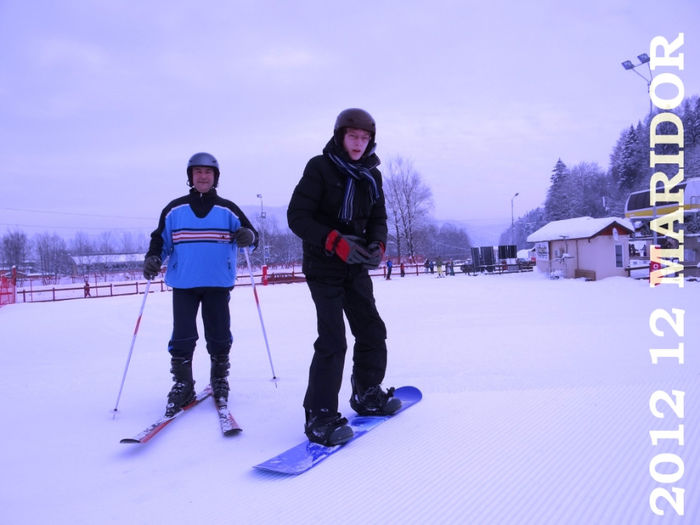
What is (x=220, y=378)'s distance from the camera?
301 centimetres

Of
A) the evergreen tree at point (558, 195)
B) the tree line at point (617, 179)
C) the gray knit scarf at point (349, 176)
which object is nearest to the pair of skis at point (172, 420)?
the gray knit scarf at point (349, 176)

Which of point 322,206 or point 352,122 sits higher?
point 352,122

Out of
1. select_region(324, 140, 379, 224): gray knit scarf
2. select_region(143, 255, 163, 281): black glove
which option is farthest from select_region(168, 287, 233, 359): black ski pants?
select_region(324, 140, 379, 224): gray knit scarf

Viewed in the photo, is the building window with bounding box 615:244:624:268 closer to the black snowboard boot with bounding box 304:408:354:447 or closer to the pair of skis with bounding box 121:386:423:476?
the pair of skis with bounding box 121:386:423:476

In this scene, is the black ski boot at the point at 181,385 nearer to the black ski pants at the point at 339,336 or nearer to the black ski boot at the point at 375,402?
the black ski pants at the point at 339,336

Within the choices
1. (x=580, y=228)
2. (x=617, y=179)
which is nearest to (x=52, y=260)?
(x=580, y=228)

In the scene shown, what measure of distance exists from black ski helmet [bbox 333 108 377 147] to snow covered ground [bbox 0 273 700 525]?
1.75 m

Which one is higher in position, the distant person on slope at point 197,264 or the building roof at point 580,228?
the building roof at point 580,228

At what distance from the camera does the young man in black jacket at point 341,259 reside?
7.31ft

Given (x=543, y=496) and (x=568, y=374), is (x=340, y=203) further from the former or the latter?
(x=568, y=374)

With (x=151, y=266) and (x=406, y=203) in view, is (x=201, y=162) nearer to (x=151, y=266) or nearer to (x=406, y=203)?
(x=151, y=266)

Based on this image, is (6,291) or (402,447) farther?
(6,291)

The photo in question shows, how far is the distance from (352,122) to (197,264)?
153cm

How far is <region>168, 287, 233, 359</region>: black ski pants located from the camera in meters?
2.96
